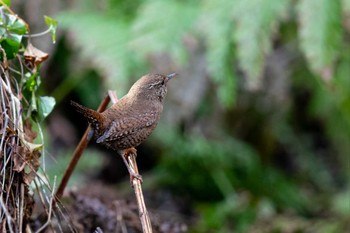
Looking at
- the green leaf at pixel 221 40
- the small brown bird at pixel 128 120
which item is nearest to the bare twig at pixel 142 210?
the small brown bird at pixel 128 120

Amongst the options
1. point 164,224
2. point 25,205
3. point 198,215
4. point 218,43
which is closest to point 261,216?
point 198,215

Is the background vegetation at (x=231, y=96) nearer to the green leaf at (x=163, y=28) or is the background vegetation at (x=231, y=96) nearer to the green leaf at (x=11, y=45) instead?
the green leaf at (x=163, y=28)

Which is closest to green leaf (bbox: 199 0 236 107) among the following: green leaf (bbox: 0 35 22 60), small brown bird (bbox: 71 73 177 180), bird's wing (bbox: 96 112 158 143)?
small brown bird (bbox: 71 73 177 180)

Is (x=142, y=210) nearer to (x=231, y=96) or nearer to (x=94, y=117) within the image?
(x=94, y=117)

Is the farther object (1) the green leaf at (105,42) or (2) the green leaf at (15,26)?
(1) the green leaf at (105,42)

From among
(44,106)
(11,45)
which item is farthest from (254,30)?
(11,45)
